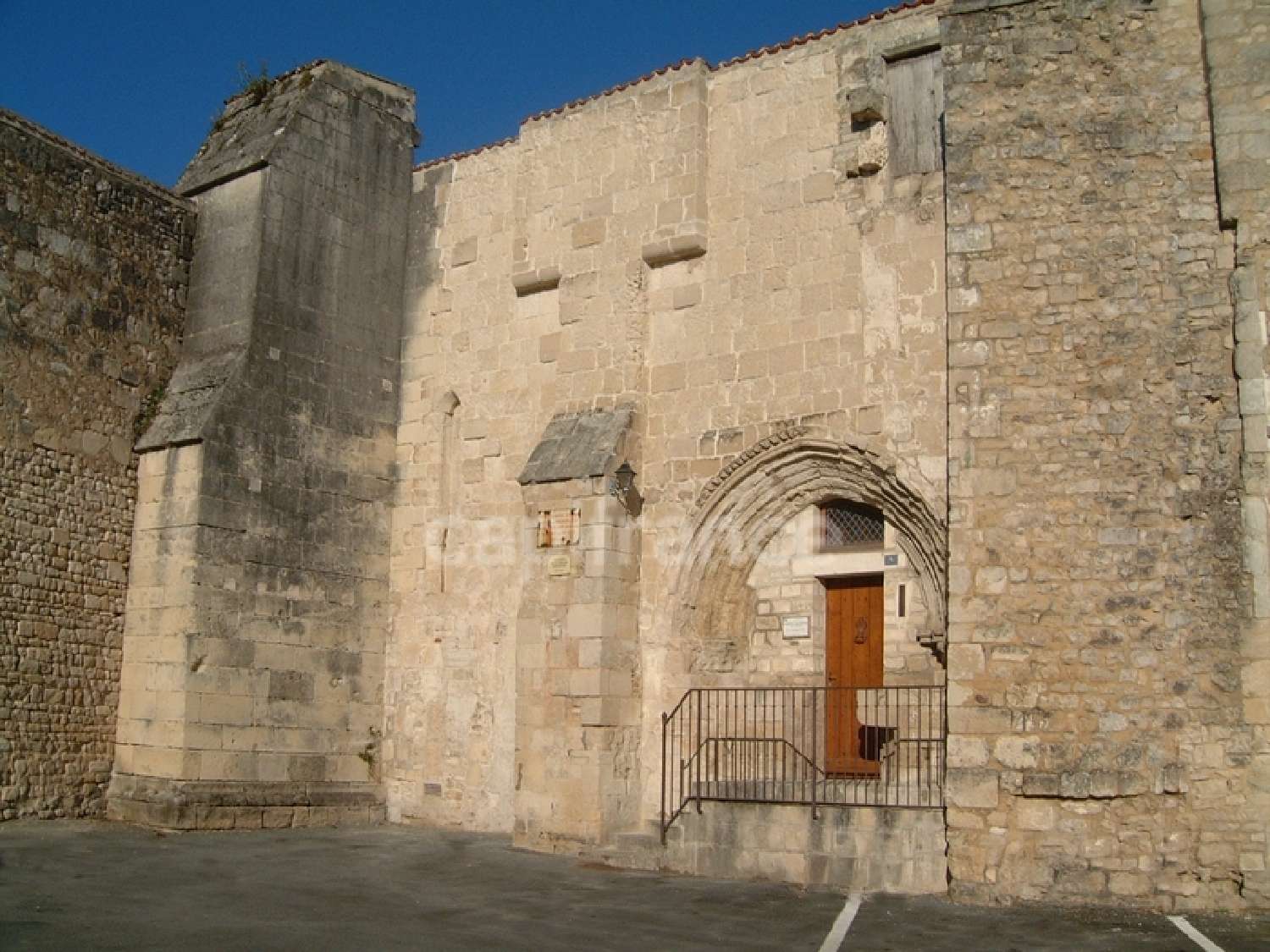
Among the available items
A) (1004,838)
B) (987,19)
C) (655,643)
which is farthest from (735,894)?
(987,19)

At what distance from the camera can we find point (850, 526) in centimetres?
1135

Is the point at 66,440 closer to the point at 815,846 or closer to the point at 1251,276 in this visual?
the point at 815,846

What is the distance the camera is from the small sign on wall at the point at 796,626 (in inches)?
448

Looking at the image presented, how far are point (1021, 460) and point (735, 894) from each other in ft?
11.2

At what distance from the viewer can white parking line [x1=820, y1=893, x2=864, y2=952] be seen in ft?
A: 24.1

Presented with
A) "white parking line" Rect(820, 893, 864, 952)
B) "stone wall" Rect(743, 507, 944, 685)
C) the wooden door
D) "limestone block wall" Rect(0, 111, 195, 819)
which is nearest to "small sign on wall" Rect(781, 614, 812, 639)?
"stone wall" Rect(743, 507, 944, 685)

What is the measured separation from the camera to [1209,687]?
27.7 feet

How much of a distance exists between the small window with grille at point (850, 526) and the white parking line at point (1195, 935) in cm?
383

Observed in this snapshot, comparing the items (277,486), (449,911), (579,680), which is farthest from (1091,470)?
(277,486)

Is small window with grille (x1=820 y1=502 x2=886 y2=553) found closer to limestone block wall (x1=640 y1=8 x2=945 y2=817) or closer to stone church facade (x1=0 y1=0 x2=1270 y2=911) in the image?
stone church facade (x1=0 y1=0 x2=1270 y2=911)

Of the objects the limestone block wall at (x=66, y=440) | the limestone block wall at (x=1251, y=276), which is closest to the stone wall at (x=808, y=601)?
the limestone block wall at (x=1251, y=276)

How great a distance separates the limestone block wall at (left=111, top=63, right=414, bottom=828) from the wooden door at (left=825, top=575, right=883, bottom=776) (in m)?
4.59

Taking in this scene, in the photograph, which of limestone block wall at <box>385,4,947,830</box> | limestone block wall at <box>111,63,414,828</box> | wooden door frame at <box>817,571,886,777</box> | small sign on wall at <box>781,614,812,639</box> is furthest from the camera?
limestone block wall at <box>111,63,414,828</box>

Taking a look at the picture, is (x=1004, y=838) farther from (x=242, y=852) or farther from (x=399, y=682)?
(x=399, y=682)
